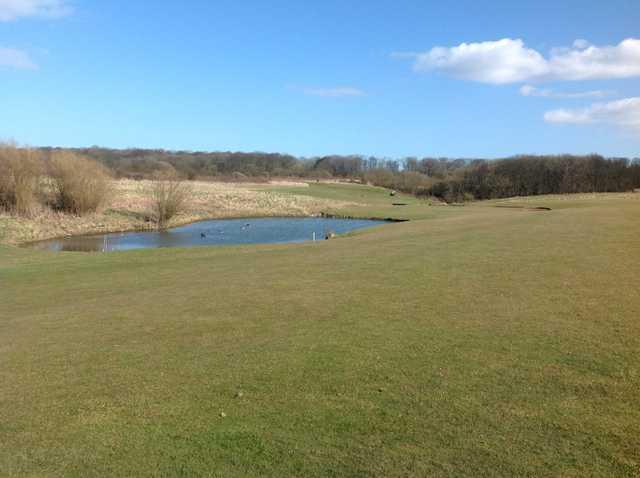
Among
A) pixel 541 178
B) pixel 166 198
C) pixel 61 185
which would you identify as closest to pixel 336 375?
pixel 166 198

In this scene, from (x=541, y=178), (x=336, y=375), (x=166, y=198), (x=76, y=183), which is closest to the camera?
(x=336, y=375)

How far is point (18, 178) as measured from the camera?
4622cm

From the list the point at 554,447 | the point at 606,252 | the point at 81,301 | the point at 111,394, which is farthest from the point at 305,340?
the point at 606,252

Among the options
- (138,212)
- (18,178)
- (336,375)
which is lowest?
(138,212)

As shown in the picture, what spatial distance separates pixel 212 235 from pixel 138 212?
576 inches

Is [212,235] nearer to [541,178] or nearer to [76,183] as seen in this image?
[76,183]

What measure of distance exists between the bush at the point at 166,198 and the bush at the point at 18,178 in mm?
10679

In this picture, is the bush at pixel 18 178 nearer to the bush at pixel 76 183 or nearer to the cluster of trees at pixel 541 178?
the bush at pixel 76 183

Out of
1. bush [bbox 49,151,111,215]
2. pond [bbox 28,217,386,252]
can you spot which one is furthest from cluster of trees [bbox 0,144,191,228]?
pond [bbox 28,217,386,252]

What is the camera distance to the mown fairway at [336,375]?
19.9 feet

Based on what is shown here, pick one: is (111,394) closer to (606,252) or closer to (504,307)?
(504,307)

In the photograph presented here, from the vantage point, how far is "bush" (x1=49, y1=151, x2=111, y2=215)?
164 ft

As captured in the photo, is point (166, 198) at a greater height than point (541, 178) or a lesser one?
lesser

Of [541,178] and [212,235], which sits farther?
[541,178]
